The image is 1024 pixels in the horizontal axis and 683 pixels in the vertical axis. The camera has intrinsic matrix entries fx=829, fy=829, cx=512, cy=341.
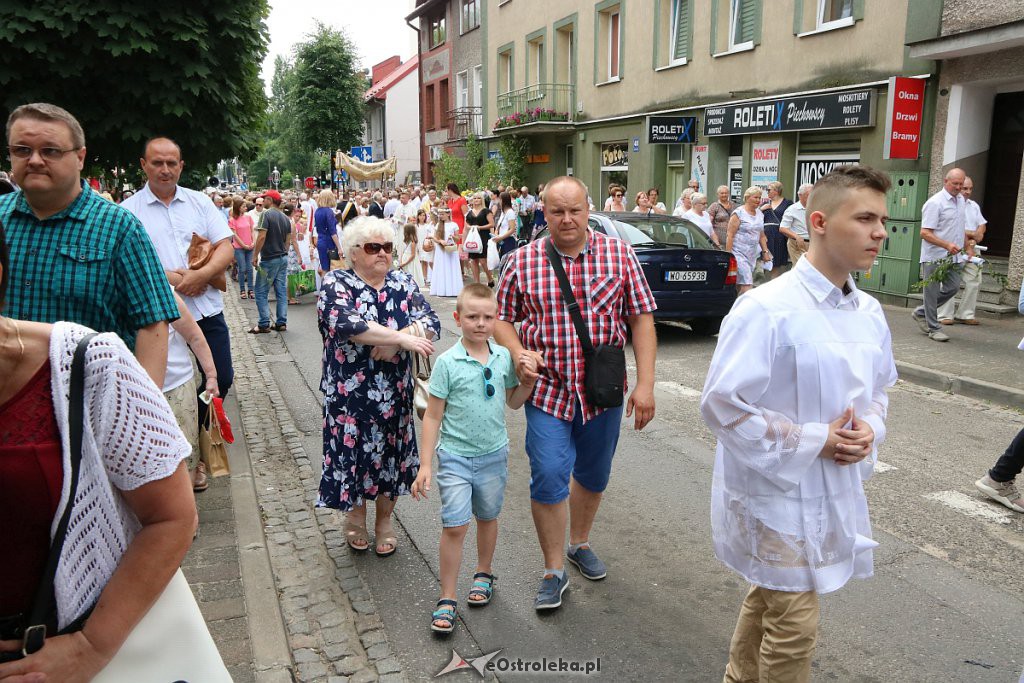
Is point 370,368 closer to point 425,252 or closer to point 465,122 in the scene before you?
point 425,252

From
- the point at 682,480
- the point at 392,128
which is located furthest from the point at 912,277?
the point at 392,128

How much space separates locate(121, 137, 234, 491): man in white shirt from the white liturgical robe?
3.16 m

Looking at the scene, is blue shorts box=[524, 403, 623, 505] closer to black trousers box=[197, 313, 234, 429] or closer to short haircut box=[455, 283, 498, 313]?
short haircut box=[455, 283, 498, 313]

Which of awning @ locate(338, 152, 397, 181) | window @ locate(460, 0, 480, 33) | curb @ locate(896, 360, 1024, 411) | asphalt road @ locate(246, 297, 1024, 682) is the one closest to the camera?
asphalt road @ locate(246, 297, 1024, 682)

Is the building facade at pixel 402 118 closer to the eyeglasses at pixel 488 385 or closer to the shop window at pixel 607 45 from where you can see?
the shop window at pixel 607 45

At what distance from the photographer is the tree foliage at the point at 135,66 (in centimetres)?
637

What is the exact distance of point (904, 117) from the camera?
12.8m

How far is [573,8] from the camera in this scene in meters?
24.1

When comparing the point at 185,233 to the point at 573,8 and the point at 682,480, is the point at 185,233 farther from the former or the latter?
the point at 573,8

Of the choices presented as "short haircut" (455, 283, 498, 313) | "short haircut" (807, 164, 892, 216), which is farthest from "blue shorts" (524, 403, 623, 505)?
"short haircut" (807, 164, 892, 216)

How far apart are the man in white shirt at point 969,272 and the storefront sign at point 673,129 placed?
8539 mm

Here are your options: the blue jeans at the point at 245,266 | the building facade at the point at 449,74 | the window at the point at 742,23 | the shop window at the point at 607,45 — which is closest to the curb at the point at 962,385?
the window at the point at 742,23

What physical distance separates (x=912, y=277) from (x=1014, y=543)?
943 centimetres

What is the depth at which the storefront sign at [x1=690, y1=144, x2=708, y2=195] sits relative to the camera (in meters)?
18.5
